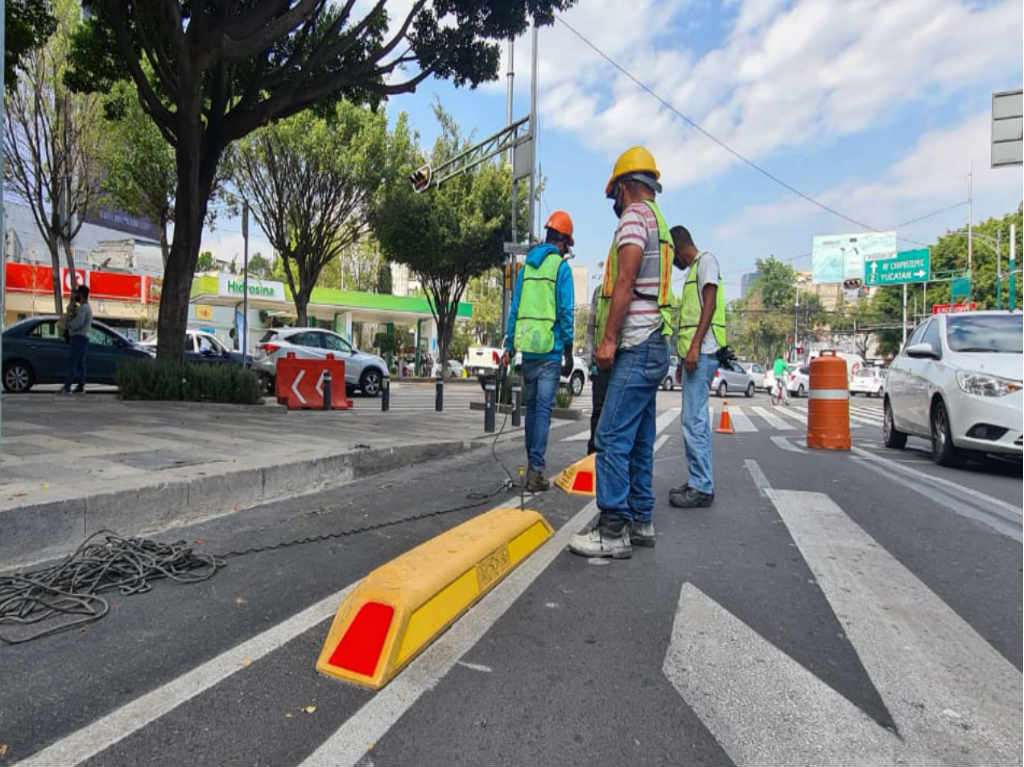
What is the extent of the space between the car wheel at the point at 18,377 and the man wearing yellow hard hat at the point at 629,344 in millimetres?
12956

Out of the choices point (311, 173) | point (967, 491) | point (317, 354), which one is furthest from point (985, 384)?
point (311, 173)

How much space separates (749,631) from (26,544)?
3.57 metres

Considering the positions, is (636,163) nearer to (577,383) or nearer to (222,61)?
(222,61)

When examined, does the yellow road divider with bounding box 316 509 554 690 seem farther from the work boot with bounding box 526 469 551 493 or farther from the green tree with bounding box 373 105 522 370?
the green tree with bounding box 373 105 522 370

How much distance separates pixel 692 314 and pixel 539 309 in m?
1.18

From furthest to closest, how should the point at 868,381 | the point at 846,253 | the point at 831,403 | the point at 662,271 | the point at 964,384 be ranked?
the point at 846,253
the point at 868,381
the point at 831,403
the point at 964,384
the point at 662,271

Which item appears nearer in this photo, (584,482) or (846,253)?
(584,482)

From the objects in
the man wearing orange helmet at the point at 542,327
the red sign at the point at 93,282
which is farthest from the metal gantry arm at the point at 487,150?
the red sign at the point at 93,282

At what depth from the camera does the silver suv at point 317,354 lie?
49.2 feet

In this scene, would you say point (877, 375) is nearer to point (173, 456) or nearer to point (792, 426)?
point (792, 426)

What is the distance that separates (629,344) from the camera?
137 inches

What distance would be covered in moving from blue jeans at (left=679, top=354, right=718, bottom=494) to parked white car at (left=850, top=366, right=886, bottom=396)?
30931mm

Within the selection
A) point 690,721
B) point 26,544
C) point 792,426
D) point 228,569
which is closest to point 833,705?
point 690,721

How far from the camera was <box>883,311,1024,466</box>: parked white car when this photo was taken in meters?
6.21
